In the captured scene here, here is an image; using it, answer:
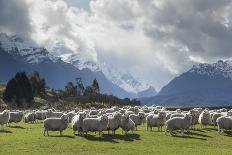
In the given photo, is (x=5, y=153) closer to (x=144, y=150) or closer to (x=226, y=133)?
(x=144, y=150)

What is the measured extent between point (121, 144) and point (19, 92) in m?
135

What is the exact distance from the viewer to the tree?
561ft

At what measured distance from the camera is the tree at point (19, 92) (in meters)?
171

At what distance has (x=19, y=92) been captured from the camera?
566ft

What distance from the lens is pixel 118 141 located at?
147 feet

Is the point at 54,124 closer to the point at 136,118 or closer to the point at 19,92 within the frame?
the point at 136,118

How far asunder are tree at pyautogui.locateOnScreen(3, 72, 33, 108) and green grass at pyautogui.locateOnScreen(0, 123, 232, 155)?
12521cm

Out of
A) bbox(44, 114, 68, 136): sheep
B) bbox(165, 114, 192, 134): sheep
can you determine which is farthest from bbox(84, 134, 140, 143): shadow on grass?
bbox(165, 114, 192, 134): sheep

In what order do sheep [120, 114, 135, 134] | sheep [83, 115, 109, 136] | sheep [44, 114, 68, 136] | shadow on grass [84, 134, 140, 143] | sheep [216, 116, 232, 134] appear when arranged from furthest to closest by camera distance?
sheep [216, 116, 232, 134] < sheep [120, 114, 135, 134] < sheep [44, 114, 68, 136] < sheep [83, 115, 109, 136] < shadow on grass [84, 134, 140, 143]

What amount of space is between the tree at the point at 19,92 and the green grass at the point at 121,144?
411 feet

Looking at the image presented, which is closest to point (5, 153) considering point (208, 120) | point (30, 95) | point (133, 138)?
point (133, 138)

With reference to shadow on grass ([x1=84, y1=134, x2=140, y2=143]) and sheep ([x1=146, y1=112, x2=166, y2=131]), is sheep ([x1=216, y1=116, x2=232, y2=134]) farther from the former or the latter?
shadow on grass ([x1=84, y1=134, x2=140, y2=143])

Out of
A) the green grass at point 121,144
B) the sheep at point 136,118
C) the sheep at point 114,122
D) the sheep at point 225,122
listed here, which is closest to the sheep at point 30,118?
the sheep at point 136,118

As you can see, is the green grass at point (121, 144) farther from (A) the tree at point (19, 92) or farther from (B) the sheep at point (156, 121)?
(A) the tree at point (19, 92)
